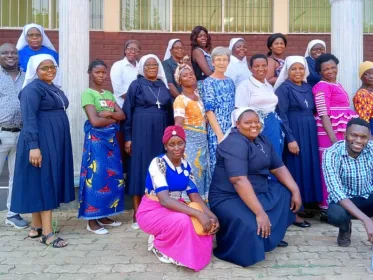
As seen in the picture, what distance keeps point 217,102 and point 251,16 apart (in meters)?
5.56

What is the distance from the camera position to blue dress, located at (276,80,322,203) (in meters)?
5.04

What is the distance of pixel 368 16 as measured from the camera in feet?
32.0

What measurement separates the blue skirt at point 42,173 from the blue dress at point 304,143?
240cm

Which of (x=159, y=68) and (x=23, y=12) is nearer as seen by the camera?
(x=159, y=68)

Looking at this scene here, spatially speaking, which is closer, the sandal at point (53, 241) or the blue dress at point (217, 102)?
the sandal at point (53, 241)

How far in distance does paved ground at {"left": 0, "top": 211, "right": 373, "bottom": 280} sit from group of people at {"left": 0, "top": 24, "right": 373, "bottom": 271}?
122mm

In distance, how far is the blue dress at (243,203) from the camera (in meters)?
3.82

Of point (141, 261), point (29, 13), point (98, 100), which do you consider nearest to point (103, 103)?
point (98, 100)

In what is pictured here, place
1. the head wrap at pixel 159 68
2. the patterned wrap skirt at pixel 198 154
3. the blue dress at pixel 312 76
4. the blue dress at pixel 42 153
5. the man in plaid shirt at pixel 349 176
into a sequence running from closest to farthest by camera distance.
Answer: the man in plaid shirt at pixel 349 176
the blue dress at pixel 42 153
the patterned wrap skirt at pixel 198 154
the head wrap at pixel 159 68
the blue dress at pixel 312 76

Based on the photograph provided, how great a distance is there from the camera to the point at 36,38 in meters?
5.32

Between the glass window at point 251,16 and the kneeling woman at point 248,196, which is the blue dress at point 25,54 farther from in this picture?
the glass window at point 251,16

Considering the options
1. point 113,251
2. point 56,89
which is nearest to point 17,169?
point 56,89

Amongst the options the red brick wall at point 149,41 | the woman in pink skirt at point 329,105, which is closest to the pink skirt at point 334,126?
the woman in pink skirt at point 329,105

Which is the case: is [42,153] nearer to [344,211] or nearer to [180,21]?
[344,211]
